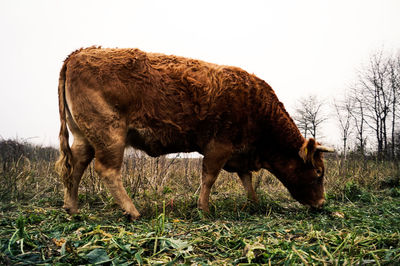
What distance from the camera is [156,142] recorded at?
3.60 metres

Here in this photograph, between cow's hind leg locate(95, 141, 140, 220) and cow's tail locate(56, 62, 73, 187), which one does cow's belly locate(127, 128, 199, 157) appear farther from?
cow's tail locate(56, 62, 73, 187)

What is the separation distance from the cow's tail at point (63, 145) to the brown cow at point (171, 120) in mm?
12

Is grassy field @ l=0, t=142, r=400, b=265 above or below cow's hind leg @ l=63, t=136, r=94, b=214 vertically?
below

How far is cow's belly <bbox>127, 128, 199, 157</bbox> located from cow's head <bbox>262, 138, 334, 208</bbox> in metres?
1.64

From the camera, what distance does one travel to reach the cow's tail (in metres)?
3.44

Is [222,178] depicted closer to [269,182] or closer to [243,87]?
[269,182]

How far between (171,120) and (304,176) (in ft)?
7.99

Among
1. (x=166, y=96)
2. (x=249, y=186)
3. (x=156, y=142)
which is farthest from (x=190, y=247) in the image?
(x=249, y=186)

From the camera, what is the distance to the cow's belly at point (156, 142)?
348 cm

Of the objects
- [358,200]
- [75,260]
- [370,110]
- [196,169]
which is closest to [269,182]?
[196,169]

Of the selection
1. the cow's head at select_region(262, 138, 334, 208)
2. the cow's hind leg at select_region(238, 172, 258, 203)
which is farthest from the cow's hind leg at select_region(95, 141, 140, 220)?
the cow's head at select_region(262, 138, 334, 208)

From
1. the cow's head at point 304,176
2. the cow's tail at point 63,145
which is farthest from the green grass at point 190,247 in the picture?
the cow's head at point 304,176

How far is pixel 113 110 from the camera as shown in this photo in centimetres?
323

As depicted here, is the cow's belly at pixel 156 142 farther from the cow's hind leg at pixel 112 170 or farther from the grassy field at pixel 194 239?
the grassy field at pixel 194 239
